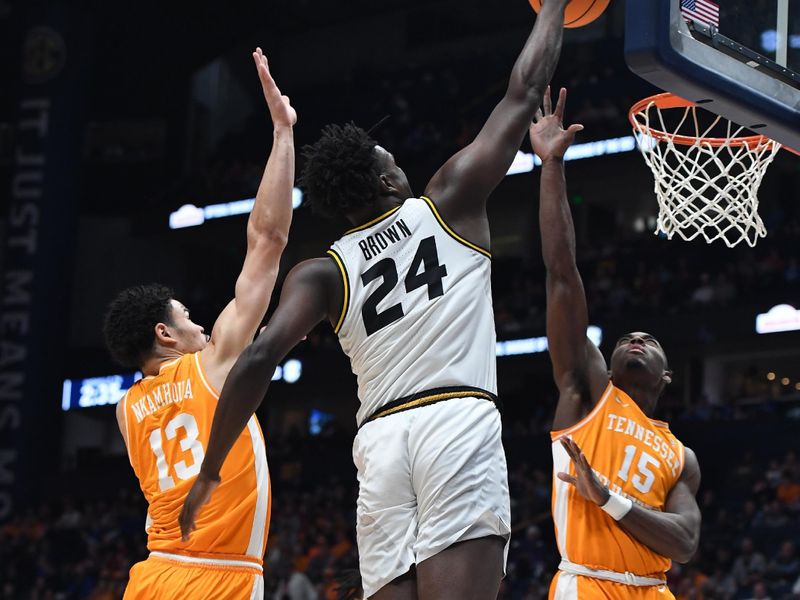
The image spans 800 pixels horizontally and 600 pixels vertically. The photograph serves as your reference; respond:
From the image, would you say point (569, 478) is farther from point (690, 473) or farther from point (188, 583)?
point (188, 583)

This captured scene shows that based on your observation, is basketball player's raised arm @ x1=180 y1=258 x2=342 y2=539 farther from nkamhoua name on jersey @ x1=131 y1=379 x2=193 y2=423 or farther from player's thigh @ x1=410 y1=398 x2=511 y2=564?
nkamhoua name on jersey @ x1=131 y1=379 x2=193 y2=423

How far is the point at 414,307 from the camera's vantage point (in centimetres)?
344

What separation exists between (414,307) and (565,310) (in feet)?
5.90

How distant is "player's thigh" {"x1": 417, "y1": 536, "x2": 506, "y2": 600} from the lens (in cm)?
321

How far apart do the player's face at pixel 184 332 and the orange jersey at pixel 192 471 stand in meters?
0.20

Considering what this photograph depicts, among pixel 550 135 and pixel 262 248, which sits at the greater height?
pixel 550 135

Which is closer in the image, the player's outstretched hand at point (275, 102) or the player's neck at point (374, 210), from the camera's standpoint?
the player's neck at point (374, 210)

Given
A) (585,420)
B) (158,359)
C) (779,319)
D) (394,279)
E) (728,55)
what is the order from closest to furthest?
(394,279)
(158,359)
(728,55)
(585,420)
(779,319)

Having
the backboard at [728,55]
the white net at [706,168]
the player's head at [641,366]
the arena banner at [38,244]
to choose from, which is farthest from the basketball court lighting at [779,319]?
the arena banner at [38,244]

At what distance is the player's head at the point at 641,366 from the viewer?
5.39 meters

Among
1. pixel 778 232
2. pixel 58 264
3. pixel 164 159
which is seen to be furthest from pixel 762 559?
pixel 164 159

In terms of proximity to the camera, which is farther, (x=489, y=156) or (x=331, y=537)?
(x=331, y=537)

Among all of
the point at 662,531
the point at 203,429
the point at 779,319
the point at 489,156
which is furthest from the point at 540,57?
the point at 779,319

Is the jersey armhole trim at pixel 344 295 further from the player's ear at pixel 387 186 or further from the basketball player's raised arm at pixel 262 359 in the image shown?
the player's ear at pixel 387 186
